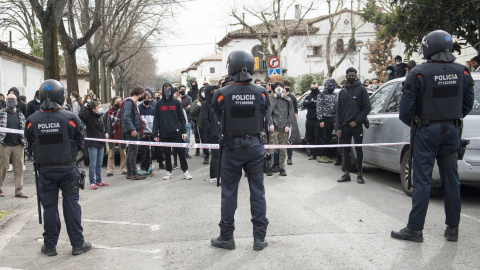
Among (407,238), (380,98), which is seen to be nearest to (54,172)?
(407,238)

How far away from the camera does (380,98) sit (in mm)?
8523

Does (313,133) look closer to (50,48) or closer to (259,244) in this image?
(259,244)

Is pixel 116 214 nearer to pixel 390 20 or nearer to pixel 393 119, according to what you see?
pixel 393 119

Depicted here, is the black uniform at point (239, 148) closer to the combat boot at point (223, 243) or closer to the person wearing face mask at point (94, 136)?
the combat boot at point (223, 243)

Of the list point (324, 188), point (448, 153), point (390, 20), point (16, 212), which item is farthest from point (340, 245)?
point (390, 20)

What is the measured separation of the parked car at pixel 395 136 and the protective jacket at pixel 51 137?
4.86 metres

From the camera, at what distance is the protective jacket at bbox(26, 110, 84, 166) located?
195 inches

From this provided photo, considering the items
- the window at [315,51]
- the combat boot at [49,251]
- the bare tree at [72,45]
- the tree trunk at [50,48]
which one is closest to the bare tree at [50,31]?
the tree trunk at [50,48]

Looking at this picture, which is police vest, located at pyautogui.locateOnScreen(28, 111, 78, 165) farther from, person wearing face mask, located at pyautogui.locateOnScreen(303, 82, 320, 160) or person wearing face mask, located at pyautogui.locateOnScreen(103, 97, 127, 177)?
person wearing face mask, located at pyautogui.locateOnScreen(303, 82, 320, 160)

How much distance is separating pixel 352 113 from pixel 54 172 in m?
5.25

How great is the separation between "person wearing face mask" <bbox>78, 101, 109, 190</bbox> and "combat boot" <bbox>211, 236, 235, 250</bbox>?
472 centimetres

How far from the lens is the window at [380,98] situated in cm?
822

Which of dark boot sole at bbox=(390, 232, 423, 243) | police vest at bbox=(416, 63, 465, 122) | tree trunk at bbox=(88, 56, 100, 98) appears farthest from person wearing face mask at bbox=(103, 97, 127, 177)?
tree trunk at bbox=(88, 56, 100, 98)

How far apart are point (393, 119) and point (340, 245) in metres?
3.38
